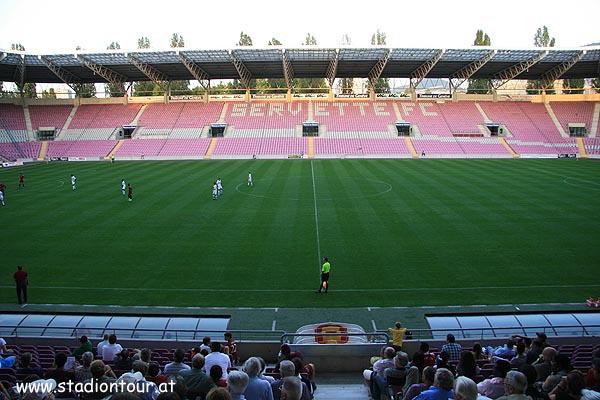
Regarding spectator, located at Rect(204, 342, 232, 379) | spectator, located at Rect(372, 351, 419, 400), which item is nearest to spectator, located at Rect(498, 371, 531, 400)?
spectator, located at Rect(372, 351, 419, 400)

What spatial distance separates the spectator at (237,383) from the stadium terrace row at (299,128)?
53487mm

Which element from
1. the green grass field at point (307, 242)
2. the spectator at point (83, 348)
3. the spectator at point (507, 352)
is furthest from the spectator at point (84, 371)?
the green grass field at point (307, 242)

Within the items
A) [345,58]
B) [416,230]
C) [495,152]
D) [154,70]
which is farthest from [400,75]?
[416,230]

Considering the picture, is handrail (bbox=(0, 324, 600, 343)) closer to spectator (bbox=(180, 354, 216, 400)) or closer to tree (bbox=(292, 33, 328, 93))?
spectator (bbox=(180, 354, 216, 400))

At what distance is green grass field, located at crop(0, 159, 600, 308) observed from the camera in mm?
14992

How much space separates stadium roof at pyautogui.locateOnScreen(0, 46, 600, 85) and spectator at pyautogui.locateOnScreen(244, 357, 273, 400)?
55.5m

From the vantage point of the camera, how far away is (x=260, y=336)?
484 inches

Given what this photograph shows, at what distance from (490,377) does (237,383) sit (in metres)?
Answer: 4.18

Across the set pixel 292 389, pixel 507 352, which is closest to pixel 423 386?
pixel 292 389

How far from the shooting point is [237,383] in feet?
16.5

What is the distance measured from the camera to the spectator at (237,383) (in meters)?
5.03

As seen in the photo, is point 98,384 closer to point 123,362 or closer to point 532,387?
point 123,362

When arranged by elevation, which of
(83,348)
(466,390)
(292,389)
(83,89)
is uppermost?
A: (83,89)

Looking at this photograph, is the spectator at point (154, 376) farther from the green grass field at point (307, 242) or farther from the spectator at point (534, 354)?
the green grass field at point (307, 242)
